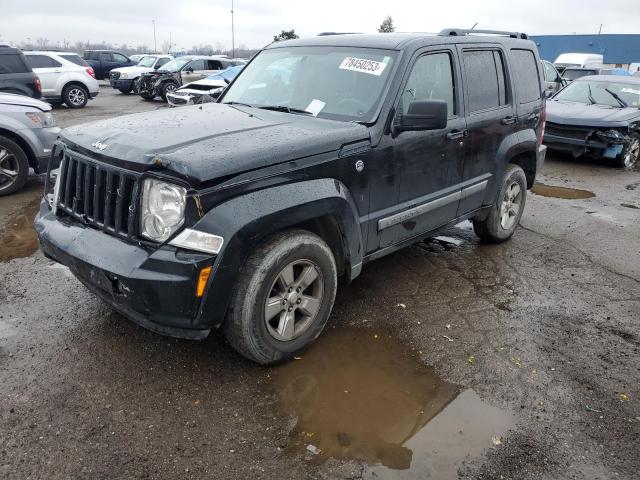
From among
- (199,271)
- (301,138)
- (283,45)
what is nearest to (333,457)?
(199,271)

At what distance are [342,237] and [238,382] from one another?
113cm

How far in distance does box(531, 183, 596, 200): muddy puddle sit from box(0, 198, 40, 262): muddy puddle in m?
6.94

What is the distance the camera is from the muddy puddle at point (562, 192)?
7.87 meters

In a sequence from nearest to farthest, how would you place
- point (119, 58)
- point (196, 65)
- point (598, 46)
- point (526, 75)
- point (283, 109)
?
point (283, 109)
point (526, 75)
point (196, 65)
point (119, 58)
point (598, 46)

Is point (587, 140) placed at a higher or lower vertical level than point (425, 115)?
lower

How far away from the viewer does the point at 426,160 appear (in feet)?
12.9

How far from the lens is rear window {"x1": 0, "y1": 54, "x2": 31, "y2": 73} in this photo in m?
9.92

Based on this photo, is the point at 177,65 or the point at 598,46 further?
the point at 598,46

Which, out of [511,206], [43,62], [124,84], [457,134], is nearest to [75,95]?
[43,62]

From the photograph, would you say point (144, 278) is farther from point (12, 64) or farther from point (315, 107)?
point (12, 64)

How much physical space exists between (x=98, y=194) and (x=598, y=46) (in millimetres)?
53658

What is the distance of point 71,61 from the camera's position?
17453 mm

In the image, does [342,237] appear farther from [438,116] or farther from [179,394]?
[179,394]

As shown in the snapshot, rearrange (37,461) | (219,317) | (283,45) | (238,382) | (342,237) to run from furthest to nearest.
→ (283,45), (342,237), (238,382), (219,317), (37,461)
